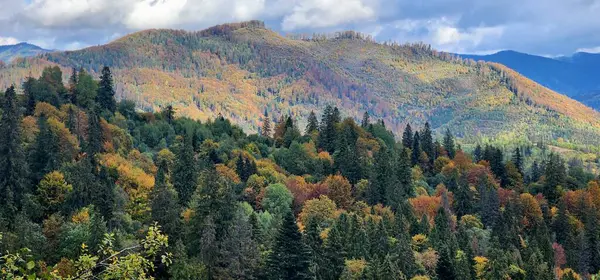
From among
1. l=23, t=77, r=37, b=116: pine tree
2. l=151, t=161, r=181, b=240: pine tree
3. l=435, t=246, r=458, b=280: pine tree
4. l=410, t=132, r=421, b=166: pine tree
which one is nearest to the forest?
l=435, t=246, r=458, b=280: pine tree

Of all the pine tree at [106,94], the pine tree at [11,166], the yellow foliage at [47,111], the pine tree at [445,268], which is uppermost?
the pine tree at [106,94]

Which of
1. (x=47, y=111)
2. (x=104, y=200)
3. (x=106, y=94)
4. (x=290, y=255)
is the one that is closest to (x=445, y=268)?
(x=290, y=255)

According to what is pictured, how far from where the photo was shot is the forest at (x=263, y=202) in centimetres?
6525

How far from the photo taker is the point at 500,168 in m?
156

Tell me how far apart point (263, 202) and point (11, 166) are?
4035 cm

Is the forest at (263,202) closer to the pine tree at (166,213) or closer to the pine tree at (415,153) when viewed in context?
the pine tree at (166,213)

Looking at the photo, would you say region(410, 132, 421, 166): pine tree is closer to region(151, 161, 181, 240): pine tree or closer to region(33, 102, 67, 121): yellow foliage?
region(33, 102, 67, 121): yellow foliage

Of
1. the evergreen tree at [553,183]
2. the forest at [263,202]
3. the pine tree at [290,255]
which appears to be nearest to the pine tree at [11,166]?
the forest at [263,202]

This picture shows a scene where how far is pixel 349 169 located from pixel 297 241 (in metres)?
68.4

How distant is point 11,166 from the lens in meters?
77.1

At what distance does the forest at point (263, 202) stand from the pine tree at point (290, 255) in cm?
15

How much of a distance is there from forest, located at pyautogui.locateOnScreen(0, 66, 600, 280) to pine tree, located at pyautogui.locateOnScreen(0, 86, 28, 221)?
0.64 ft

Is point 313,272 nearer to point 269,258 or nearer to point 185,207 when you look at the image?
point 269,258

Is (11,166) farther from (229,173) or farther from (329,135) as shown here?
(329,135)
